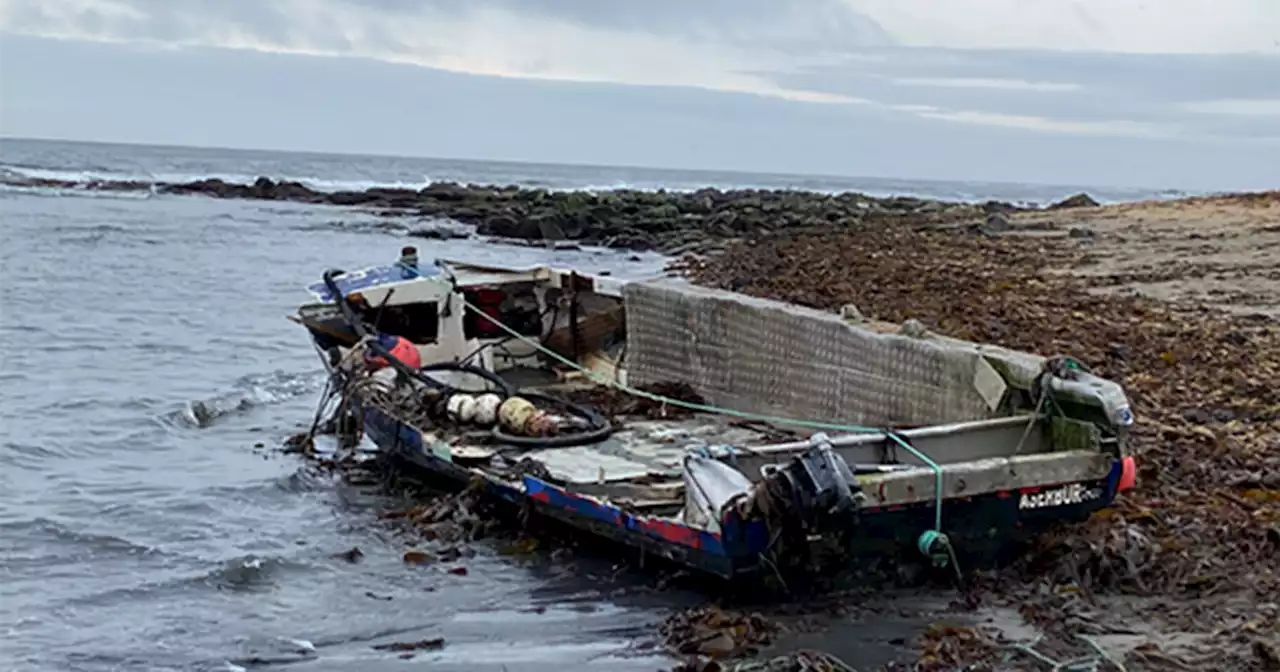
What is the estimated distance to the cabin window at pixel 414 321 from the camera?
12430mm

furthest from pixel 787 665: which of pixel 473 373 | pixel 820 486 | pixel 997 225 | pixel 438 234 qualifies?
pixel 438 234

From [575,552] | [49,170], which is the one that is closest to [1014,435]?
[575,552]

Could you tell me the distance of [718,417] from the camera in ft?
34.2

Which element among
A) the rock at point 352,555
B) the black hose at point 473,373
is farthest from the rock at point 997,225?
the rock at point 352,555

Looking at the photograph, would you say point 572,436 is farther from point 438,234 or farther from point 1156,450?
point 438,234

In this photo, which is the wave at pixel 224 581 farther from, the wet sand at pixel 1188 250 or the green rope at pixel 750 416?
the wet sand at pixel 1188 250

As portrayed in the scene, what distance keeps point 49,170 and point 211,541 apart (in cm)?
7122

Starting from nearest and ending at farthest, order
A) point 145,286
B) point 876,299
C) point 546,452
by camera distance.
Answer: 1. point 546,452
2. point 876,299
3. point 145,286

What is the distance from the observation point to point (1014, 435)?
7789 mm

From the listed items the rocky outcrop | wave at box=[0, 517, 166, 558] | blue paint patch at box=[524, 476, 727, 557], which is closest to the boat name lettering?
blue paint patch at box=[524, 476, 727, 557]

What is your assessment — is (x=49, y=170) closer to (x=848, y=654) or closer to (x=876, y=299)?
(x=876, y=299)

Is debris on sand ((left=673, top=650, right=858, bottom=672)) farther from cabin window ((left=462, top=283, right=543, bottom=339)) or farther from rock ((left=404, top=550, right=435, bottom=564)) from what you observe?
cabin window ((left=462, top=283, right=543, bottom=339))

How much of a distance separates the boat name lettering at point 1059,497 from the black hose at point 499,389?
3287 mm

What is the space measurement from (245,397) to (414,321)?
10.9 feet
